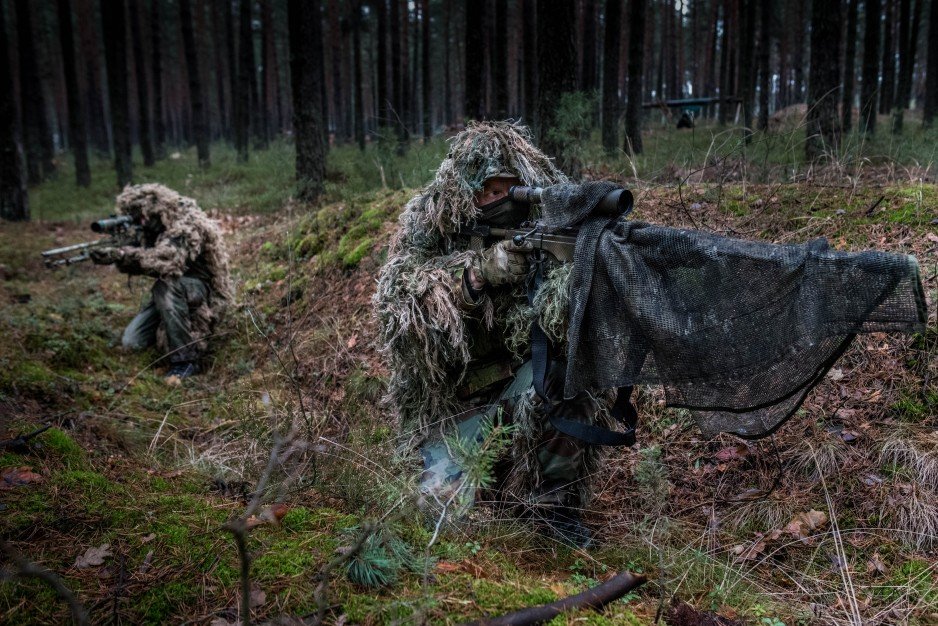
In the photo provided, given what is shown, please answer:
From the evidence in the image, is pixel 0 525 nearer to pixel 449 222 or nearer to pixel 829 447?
pixel 449 222

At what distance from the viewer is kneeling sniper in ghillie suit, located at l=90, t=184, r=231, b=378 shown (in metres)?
6.27

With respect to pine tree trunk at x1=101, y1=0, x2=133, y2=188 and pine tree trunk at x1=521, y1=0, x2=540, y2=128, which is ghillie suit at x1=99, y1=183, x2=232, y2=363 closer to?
pine tree trunk at x1=521, y1=0, x2=540, y2=128

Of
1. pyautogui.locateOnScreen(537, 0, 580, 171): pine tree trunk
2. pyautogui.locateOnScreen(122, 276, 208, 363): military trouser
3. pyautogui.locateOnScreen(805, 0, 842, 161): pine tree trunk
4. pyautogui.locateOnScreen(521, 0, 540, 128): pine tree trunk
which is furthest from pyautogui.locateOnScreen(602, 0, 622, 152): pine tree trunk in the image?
pyautogui.locateOnScreen(122, 276, 208, 363): military trouser

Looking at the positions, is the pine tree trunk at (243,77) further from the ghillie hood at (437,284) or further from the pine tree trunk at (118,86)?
the ghillie hood at (437,284)

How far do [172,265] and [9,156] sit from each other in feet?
28.1

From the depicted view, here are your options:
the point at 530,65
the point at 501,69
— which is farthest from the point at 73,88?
the point at 530,65

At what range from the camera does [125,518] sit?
7.26 feet

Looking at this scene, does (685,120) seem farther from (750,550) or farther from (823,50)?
(750,550)

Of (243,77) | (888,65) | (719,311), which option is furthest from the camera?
(888,65)

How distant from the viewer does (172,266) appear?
20.9 ft

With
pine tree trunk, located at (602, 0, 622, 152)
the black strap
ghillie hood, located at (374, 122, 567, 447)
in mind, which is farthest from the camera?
pine tree trunk, located at (602, 0, 622, 152)

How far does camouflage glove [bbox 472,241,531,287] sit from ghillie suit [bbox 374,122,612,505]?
0.15m

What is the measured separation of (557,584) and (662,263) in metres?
1.20

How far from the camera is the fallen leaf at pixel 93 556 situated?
1.92 metres
